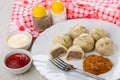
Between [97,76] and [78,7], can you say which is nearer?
[97,76]

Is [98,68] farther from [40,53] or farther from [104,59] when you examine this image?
[40,53]

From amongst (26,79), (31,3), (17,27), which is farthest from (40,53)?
(31,3)

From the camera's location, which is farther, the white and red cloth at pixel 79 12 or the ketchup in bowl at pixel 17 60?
the white and red cloth at pixel 79 12

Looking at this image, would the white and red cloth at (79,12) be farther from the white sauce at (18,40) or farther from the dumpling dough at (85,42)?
the dumpling dough at (85,42)

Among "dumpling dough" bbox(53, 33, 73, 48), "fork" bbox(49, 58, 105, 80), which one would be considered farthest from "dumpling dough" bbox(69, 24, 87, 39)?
"fork" bbox(49, 58, 105, 80)

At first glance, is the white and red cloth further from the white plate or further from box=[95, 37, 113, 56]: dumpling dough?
box=[95, 37, 113, 56]: dumpling dough

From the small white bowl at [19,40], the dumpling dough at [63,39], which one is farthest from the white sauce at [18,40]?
the dumpling dough at [63,39]
